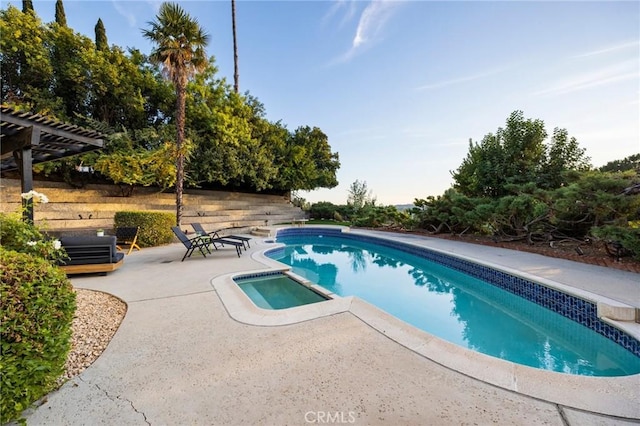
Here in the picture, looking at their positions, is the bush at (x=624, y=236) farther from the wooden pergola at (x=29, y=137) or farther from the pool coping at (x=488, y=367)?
the wooden pergola at (x=29, y=137)

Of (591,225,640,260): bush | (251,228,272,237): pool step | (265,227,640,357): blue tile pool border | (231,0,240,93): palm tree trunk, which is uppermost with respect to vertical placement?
(231,0,240,93): palm tree trunk

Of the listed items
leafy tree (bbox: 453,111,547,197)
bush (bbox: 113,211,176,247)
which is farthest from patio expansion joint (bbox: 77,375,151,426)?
leafy tree (bbox: 453,111,547,197)

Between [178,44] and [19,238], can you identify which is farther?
[178,44]

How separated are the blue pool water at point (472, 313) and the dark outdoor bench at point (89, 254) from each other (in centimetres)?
422

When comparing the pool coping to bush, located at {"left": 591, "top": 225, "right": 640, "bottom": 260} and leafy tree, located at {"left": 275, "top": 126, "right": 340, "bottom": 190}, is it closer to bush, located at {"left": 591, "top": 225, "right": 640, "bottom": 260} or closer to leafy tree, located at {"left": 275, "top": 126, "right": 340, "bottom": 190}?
bush, located at {"left": 591, "top": 225, "right": 640, "bottom": 260}

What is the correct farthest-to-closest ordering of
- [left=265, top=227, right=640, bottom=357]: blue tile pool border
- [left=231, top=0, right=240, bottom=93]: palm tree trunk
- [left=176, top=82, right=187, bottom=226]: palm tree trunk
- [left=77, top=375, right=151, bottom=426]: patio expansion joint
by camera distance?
[left=231, top=0, right=240, bottom=93]: palm tree trunk
[left=176, top=82, right=187, bottom=226]: palm tree trunk
[left=265, top=227, right=640, bottom=357]: blue tile pool border
[left=77, top=375, right=151, bottom=426]: patio expansion joint

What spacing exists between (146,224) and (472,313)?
951 centimetres

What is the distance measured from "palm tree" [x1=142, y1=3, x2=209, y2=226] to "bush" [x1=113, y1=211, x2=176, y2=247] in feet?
8.22

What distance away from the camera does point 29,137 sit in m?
4.48

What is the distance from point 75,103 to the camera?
459 inches

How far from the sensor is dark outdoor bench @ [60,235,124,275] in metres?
5.04

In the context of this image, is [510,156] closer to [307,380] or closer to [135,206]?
[307,380]

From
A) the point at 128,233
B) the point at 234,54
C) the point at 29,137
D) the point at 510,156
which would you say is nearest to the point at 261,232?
the point at 128,233

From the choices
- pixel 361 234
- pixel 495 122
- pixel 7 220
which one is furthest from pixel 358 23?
pixel 7 220
